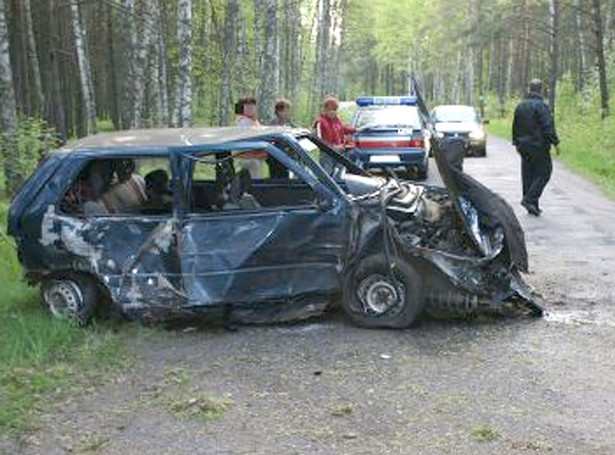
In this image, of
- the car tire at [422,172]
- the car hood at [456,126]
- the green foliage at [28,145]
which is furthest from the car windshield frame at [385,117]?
the green foliage at [28,145]

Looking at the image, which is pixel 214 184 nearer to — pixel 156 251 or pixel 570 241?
pixel 156 251

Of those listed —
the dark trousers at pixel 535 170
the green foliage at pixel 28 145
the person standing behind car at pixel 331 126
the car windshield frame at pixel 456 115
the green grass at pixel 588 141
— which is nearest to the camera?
the dark trousers at pixel 535 170

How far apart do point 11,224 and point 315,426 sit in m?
3.85

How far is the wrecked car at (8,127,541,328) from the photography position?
24.2ft

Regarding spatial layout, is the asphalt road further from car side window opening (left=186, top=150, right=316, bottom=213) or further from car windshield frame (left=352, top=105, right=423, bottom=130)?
car windshield frame (left=352, top=105, right=423, bottom=130)

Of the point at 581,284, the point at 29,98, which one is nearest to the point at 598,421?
the point at 581,284

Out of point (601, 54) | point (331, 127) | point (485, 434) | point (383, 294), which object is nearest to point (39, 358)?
point (383, 294)

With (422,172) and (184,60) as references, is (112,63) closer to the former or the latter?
(184,60)

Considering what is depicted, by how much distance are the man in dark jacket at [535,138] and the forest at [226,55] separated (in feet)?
14.1

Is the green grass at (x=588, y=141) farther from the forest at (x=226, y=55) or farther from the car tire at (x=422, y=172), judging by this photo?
the car tire at (x=422, y=172)

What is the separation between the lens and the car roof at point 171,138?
25.4 ft

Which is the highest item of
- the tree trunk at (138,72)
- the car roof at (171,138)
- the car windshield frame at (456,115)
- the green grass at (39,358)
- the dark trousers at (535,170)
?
the tree trunk at (138,72)

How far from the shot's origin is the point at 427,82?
3597 inches

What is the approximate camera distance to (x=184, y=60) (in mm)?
17828
